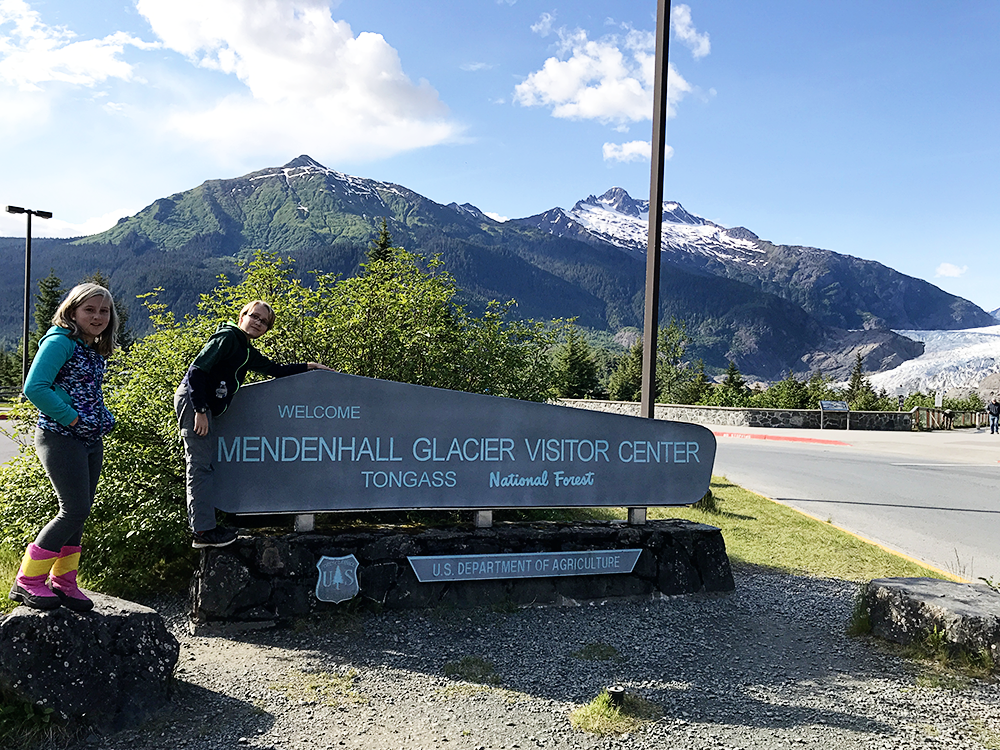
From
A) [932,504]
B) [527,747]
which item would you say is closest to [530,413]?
[527,747]

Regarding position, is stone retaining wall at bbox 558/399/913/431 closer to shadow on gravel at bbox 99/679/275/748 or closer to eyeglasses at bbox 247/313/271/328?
eyeglasses at bbox 247/313/271/328

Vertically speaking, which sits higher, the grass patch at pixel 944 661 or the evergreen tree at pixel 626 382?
the evergreen tree at pixel 626 382

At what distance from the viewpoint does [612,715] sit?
3355 millimetres

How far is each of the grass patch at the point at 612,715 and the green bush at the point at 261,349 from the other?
2960 mm

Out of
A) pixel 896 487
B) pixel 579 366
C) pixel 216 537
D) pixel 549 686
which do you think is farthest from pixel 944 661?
pixel 579 366

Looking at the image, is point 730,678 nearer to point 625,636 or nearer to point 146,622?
point 625,636

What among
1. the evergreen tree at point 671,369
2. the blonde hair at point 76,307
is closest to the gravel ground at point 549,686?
the blonde hair at point 76,307

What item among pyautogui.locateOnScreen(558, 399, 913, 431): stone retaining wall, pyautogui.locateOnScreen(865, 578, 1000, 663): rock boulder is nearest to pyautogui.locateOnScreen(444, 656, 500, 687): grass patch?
pyautogui.locateOnScreen(865, 578, 1000, 663): rock boulder

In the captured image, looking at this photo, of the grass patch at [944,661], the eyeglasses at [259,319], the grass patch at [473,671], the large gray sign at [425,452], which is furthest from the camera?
the large gray sign at [425,452]

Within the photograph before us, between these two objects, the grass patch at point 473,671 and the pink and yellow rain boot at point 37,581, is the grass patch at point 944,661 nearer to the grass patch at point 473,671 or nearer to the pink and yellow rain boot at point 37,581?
the grass patch at point 473,671

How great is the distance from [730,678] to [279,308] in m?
4.13

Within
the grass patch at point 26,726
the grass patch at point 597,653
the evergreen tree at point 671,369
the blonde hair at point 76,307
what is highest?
the evergreen tree at point 671,369

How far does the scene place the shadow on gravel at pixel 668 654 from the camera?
3.57 meters

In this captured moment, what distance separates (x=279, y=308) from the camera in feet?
18.7
